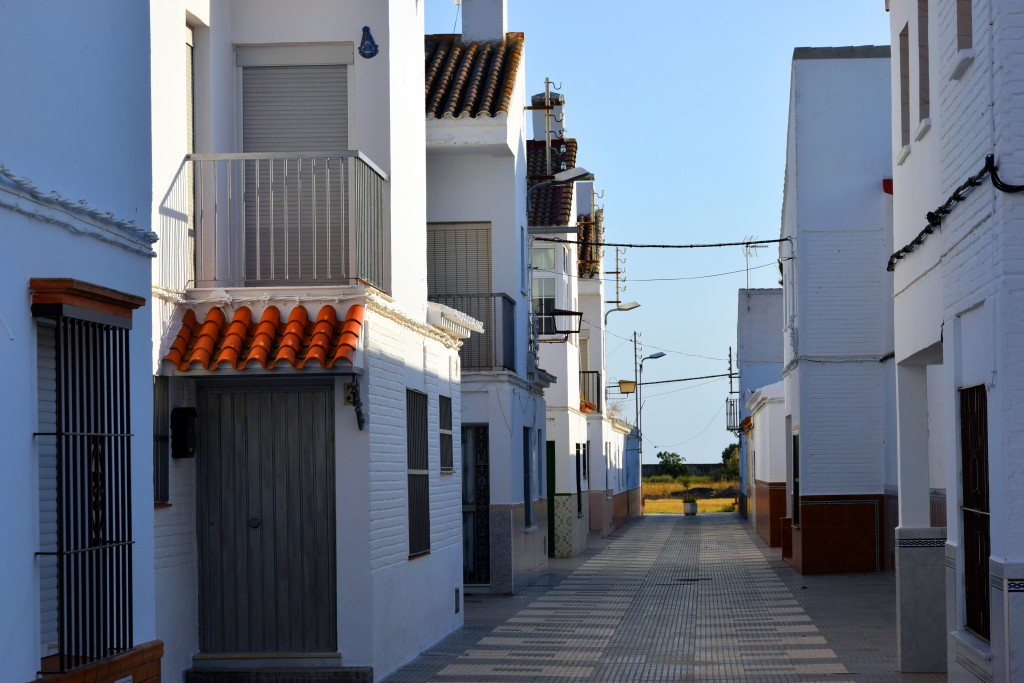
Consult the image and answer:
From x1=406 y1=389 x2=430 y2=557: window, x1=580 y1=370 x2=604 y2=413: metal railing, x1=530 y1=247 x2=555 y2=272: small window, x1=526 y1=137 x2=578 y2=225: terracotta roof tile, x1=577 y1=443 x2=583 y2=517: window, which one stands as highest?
x1=526 y1=137 x2=578 y2=225: terracotta roof tile

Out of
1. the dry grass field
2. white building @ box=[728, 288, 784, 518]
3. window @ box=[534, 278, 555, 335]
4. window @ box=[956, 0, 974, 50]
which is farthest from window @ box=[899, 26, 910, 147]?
the dry grass field

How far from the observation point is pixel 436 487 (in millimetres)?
16406

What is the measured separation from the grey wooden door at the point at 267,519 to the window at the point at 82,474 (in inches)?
183

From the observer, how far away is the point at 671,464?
8062 centimetres

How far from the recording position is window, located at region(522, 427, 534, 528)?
938 inches

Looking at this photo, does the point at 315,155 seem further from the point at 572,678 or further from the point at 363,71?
the point at 572,678

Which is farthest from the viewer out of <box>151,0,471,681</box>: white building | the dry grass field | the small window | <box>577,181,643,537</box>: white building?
the dry grass field

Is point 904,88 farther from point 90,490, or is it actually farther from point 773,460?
point 773,460

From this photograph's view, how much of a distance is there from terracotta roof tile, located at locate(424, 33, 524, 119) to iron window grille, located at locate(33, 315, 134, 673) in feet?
47.1

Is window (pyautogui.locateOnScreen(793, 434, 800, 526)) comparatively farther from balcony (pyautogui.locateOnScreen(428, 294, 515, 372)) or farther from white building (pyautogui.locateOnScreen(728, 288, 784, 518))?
white building (pyautogui.locateOnScreen(728, 288, 784, 518))

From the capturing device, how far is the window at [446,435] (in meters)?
17.2

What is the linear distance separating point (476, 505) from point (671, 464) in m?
59.9

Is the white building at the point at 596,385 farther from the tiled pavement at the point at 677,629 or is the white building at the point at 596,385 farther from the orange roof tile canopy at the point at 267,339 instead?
the orange roof tile canopy at the point at 267,339

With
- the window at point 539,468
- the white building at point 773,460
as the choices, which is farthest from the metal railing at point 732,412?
the window at point 539,468
